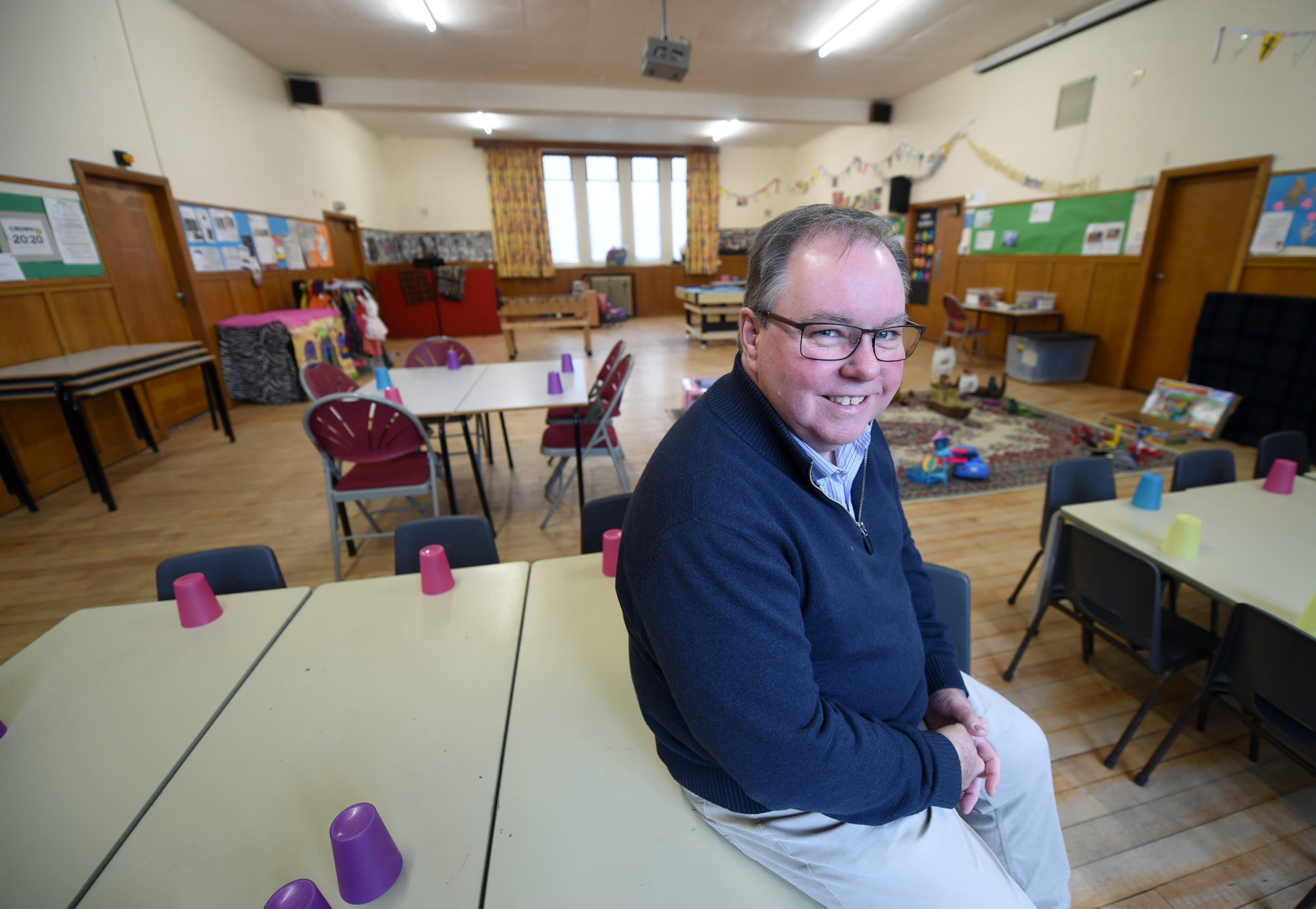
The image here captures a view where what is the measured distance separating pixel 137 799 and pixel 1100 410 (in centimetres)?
628

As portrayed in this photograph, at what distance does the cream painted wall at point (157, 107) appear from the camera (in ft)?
11.3

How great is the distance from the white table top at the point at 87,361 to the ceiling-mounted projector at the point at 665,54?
4.41 metres

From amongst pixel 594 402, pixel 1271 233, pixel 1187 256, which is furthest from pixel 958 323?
pixel 594 402

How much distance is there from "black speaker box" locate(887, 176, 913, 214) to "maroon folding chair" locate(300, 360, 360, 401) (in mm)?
8165

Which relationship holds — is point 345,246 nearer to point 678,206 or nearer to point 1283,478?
point 678,206

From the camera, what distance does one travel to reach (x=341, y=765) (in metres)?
0.93

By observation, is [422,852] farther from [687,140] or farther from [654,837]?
[687,140]

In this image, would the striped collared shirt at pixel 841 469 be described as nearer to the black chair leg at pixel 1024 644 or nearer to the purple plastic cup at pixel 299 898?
the purple plastic cup at pixel 299 898

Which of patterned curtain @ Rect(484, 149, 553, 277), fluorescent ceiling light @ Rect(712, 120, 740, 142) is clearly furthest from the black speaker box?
patterned curtain @ Rect(484, 149, 553, 277)

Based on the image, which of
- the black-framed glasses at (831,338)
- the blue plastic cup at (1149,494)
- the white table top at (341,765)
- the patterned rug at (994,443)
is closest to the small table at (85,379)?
the white table top at (341,765)

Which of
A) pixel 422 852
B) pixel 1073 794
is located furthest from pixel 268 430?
pixel 1073 794

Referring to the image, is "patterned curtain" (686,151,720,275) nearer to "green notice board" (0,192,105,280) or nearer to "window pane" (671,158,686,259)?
"window pane" (671,158,686,259)

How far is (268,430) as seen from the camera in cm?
479

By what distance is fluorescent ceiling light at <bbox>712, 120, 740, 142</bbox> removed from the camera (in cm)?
959
